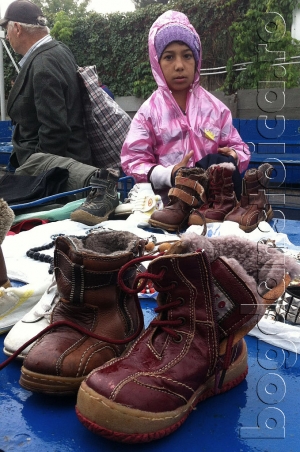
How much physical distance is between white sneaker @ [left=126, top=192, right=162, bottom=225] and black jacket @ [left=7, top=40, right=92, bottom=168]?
27.9 inches

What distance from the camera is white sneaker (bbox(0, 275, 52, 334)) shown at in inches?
40.2

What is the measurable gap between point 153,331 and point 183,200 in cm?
101

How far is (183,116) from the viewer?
2309mm

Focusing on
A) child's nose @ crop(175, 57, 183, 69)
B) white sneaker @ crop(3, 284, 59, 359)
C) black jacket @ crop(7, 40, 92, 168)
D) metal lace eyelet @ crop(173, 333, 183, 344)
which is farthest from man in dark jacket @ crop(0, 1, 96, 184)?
metal lace eyelet @ crop(173, 333, 183, 344)

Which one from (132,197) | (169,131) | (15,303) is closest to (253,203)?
(132,197)

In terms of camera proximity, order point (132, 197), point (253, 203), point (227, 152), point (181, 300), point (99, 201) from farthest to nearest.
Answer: point (227, 152)
point (132, 197)
point (99, 201)
point (253, 203)
point (181, 300)

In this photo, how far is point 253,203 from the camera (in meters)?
1.74

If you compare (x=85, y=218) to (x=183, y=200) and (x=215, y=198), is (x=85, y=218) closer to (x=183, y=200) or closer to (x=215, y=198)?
(x=183, y=200)

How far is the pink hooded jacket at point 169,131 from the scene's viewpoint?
7.42ft

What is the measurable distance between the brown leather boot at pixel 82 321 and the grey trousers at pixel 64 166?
4.34 feet

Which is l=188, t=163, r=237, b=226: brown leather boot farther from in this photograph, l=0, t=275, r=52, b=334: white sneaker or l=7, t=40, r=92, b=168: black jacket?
l=7, t=40, r=92, b=168: black jacket

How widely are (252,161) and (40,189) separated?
155cm

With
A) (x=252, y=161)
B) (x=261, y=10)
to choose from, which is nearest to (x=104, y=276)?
(x=252, y=161)

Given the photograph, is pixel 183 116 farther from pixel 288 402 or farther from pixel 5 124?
pixel 5 124
